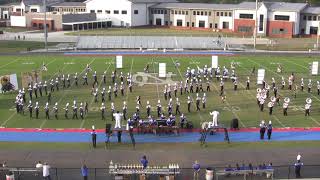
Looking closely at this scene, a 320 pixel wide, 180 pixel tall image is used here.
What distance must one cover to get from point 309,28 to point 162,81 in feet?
150

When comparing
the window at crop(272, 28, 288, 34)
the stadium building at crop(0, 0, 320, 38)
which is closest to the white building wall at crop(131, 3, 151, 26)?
the stadium building at crop(0, 0, 320, 38)

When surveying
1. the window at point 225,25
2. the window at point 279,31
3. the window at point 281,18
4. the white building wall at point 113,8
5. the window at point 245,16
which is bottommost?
the window at point 279,31

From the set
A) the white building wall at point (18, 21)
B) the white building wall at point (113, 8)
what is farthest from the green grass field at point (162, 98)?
the white building wall at point (18, 21)

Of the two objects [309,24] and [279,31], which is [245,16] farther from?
[309,24]

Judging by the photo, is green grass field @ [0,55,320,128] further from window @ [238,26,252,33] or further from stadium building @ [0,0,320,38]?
window @ [238,26,252,33]

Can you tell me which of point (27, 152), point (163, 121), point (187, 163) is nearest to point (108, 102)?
point (163, 121)

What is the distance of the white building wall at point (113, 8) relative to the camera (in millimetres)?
88312

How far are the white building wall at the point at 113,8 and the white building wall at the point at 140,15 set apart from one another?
822mm

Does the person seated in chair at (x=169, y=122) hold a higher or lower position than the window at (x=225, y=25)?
lower

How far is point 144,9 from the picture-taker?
298ft

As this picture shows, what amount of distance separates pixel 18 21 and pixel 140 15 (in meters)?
23.4

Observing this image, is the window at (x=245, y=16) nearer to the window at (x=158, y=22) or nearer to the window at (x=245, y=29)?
the window at (x=245, y=29)

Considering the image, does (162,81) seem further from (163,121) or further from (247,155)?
(247,155)

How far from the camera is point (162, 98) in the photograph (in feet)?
99.5
